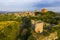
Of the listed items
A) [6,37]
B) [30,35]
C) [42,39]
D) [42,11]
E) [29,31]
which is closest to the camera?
[42,39]

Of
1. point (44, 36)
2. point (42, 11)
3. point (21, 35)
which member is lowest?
point (42, 11)

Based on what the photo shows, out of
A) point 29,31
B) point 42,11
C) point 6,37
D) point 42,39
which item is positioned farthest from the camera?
point 42,11

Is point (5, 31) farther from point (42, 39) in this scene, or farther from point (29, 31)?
point (42, 39)

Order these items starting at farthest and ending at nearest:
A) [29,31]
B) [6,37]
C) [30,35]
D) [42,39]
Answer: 1. [6,37]
2. [29,31]
3. [30,35]
4. [42,39]

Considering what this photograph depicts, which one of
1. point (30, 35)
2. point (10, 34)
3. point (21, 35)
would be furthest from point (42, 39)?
point (10, 34)

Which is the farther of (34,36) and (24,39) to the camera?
(24,39)

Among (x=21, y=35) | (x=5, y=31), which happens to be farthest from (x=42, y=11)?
(x=21, y=35)

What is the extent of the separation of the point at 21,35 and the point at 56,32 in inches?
186

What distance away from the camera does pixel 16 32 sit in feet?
91.4

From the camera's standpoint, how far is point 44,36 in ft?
67.1

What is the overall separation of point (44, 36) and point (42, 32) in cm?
88

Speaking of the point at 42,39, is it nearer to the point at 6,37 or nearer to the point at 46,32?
the point at 46,32

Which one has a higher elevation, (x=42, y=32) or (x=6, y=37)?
(x=42, y=32)

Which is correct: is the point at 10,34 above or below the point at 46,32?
below
